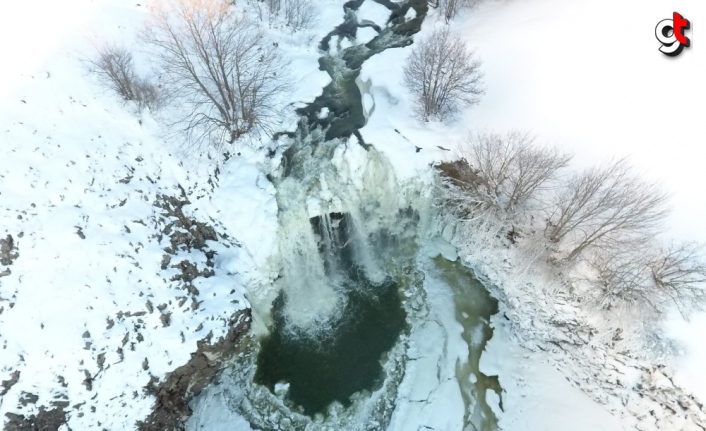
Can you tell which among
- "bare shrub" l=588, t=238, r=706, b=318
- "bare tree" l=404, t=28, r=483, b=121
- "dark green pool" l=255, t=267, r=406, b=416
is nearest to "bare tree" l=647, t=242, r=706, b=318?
"bare shrub" l=588, t=238, r=706, b=318

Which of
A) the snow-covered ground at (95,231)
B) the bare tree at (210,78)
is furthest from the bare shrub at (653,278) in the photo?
the bare tree at (210,78)

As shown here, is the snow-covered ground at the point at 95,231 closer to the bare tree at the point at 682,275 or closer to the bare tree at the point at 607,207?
the bare tree at the point at 607,207

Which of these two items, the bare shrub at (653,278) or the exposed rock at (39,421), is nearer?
the exposed rock at (39,421)

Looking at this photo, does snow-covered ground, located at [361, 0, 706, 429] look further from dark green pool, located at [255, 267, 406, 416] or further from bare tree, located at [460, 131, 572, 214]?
dark green pool, located at [255, 267, 406, 416]

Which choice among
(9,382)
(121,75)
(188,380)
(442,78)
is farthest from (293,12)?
(9,382)

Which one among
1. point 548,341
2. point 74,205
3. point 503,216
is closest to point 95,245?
point 74,205

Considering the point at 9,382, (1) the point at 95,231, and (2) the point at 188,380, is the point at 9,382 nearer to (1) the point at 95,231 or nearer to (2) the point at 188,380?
(1) the point at 95,231
